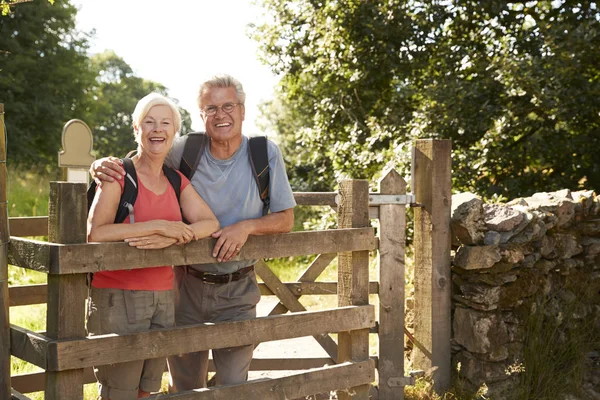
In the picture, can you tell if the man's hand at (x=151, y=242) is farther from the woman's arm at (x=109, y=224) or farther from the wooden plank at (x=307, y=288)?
the wooden plank at (x=307, y=288)

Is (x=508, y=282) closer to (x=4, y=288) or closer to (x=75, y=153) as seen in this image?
(x=4, y=288)

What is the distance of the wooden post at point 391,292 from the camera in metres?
5.34

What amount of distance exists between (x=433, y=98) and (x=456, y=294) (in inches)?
232

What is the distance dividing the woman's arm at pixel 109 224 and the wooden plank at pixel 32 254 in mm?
213

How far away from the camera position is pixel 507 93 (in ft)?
34.8

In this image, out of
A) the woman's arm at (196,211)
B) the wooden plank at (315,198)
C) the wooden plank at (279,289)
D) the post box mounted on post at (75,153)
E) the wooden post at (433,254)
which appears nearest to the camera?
the woman's arm at (196,211)

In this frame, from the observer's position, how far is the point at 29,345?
3236 millimetres

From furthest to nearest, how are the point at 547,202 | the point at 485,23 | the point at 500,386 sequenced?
the point at 485,23, the point at 547,202, the point at 500,386

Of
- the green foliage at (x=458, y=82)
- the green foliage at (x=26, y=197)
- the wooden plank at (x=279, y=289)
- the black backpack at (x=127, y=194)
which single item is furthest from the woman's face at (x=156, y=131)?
the green foliage at (x=26, y=197)

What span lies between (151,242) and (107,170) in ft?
1.29

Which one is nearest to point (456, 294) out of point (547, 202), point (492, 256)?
point (492, 256)

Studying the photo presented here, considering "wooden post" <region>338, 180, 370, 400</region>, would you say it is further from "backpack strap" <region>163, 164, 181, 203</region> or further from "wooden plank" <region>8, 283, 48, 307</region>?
"wooden plank" <region>8, 283, 48, 307</region>

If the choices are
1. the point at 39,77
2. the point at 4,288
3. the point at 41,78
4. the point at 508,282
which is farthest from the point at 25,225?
the point at 41,78

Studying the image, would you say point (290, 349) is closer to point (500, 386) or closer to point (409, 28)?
point (500, 386)
